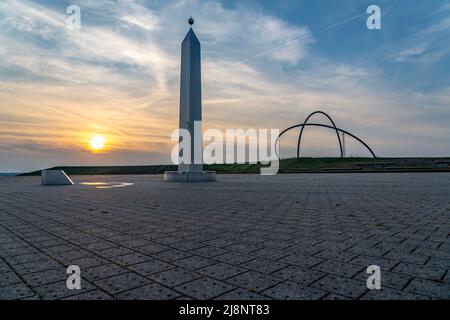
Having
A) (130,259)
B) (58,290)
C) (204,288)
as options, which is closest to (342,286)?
(204,288)

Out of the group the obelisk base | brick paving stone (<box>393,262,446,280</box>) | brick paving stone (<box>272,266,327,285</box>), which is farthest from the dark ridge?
brick paving stone (<box>272,266,327,285</box>)

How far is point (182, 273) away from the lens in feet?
9.78

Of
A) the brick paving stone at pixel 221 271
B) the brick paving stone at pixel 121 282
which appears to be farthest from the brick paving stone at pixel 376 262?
the brick paving stone at pixel 121 282

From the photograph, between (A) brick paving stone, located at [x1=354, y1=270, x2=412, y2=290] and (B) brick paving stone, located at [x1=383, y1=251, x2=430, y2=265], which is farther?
(B) brick paving stone, located at [x1=383, y1=251, x2=430, y2=265]

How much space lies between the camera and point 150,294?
8.17 ft

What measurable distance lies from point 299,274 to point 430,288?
1128mm

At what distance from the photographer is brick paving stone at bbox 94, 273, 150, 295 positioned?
2.59m

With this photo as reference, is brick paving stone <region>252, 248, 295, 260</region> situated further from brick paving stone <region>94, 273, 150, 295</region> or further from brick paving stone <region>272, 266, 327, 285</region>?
brick paving stone <region>94, 273, 150, 295</region>

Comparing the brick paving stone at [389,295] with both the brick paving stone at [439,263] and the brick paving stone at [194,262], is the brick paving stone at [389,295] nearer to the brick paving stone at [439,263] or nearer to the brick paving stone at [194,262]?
the brick paving stone at [439,263]

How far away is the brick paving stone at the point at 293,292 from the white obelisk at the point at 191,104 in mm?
18729

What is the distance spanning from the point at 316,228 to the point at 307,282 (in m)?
2.58

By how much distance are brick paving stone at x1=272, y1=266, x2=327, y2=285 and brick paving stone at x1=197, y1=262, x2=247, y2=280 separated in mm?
402

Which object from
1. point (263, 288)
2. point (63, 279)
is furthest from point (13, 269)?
point (263, 288)
